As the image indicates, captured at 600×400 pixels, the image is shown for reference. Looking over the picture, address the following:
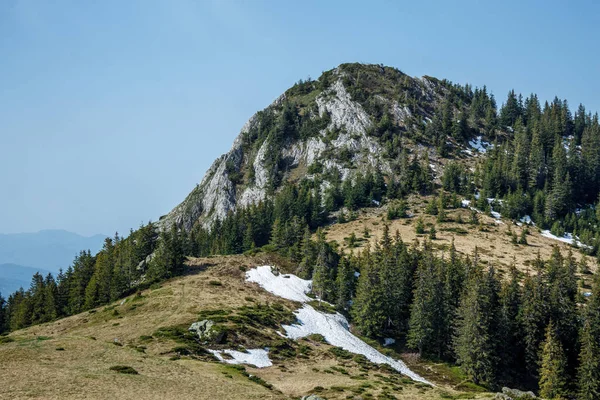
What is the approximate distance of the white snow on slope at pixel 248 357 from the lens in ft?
174

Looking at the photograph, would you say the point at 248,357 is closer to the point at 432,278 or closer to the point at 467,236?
the point at 432,278

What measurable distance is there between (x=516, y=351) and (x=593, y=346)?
12.3 m

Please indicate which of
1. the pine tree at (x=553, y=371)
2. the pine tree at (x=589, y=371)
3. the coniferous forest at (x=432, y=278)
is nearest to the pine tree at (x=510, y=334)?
the coniferous forest at (x=432, y=278)

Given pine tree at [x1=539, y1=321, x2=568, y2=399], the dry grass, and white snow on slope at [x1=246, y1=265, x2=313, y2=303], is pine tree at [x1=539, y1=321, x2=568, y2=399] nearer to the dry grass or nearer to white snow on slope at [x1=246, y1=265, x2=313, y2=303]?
the dry grass

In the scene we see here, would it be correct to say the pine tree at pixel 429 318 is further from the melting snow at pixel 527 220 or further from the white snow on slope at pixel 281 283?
the melting snow at pixel 527 220

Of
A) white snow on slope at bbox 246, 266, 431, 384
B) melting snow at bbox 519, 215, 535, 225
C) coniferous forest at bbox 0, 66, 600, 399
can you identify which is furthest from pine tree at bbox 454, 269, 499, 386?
melting snow at bbox 519, 215, 535, 225

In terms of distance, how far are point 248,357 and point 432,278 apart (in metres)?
42.2

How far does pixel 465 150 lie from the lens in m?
193

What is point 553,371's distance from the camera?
214 feet

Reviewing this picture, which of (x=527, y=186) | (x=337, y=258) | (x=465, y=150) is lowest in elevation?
(x=337, y=258)

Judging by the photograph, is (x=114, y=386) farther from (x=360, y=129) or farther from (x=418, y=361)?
(x=360, y=129)

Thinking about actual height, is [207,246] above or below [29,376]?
above

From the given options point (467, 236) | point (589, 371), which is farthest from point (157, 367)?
point (467, 236)

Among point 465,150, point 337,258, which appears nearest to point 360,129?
point 465,150
